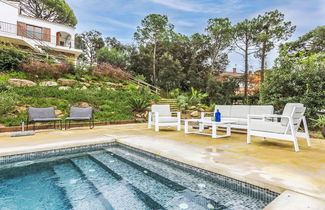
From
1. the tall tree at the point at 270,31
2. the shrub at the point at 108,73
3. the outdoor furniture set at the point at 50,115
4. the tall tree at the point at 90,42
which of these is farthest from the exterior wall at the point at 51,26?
the tall tree at the point at 270,31

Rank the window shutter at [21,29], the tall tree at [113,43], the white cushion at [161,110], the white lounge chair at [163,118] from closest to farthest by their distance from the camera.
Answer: the white lounge chair at [163,118]
the white cushion at [161,110]
the window shutter at [21,29]
the tall tree at [113,43]

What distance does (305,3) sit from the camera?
32.4ft

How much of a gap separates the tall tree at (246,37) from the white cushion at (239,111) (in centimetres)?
994

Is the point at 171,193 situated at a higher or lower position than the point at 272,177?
lower

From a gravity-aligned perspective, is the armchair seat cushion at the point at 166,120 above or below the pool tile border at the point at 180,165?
above

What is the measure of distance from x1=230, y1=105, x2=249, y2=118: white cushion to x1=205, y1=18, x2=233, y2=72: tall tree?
11.6 meters

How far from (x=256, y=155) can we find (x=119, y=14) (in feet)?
46.5

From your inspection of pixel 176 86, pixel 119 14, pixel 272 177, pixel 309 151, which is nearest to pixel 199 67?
pixel 176 86

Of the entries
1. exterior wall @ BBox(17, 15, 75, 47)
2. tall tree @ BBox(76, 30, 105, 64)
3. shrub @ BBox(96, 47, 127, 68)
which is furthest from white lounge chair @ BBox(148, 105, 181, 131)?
tall tree @ BBox(76, 30, 105, 64)

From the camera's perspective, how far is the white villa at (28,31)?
14555 millimetres

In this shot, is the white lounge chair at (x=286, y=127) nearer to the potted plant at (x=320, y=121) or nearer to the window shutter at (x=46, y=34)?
the potted plant at (x=320, y=121)

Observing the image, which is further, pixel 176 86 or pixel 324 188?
pixel 176 86

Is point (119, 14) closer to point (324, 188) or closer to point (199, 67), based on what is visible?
point (199, 67)

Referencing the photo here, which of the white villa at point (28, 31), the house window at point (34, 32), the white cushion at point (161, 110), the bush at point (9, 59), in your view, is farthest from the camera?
the house window at point (34, 32)
